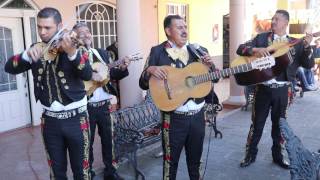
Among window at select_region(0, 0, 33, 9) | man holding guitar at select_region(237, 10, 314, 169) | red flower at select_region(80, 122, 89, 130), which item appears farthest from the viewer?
window at select_region(0, 0, 33, 9)

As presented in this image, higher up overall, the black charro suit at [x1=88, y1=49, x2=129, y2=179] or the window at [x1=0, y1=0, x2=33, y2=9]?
the window at [x1=0, y1=0, x2=33, y2=9]

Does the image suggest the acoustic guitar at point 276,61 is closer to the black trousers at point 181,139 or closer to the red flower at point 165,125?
the black trousers at point 181,139

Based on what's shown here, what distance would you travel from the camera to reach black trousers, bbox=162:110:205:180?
3381 millimetres

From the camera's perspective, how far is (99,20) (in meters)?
8.98

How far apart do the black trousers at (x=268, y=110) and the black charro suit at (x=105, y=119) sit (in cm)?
164

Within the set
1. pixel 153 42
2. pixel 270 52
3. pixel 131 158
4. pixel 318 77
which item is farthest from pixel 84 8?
pixel 318 77

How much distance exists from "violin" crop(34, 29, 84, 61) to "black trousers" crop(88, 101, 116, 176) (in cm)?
126

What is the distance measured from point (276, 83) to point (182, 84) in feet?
4.85

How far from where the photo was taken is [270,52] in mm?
3951

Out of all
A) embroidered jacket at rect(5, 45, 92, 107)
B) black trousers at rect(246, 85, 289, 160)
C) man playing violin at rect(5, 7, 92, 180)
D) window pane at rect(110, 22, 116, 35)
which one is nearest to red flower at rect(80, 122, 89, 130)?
man playing violin at rect(5, 7, 92, 180)

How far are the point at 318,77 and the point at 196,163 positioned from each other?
11380 mm

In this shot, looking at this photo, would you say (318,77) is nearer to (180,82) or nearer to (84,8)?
(84,8)

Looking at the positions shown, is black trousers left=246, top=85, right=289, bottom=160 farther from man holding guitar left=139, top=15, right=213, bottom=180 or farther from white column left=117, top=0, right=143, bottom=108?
white column left=117, top=0, right=143, bottom=108

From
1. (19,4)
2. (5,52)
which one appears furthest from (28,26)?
(5,52)
